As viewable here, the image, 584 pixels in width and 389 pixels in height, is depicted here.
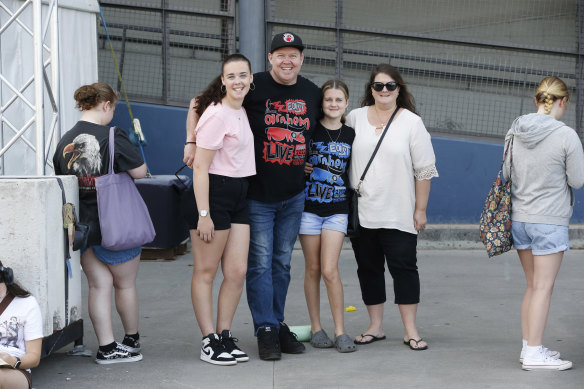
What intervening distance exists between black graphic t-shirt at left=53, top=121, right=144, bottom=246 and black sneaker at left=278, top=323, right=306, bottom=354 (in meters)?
1.33

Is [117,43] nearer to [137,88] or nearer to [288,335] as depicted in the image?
[137,88]

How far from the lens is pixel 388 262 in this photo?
543 centimetres

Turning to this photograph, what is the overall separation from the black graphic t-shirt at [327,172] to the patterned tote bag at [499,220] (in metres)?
0.91

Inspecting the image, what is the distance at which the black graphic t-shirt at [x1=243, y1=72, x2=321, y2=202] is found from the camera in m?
5.08

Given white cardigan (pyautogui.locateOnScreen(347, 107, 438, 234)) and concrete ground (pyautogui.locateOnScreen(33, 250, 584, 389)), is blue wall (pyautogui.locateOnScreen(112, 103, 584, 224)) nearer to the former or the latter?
concrete ground (pyautogui.locateOnScreen(33, 250, 584, 389))

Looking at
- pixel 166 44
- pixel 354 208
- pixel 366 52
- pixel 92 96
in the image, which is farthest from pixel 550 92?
pixel 166 44

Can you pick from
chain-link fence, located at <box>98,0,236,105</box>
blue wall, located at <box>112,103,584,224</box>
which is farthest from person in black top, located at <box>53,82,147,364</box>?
chain-link fence, located at <box>98,0,236,105</box>

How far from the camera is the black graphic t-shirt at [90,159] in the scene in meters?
4.90

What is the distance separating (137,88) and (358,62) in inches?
112

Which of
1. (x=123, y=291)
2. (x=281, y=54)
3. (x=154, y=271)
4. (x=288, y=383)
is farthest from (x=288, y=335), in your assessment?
(x=154, y=271)

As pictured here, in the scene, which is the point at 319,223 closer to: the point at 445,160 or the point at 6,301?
the point at 6,301

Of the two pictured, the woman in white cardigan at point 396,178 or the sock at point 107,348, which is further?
the woman in white cardigan at point 396,178

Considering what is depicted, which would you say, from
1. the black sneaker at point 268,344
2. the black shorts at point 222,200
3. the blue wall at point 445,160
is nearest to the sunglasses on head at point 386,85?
the black shorts at point 222,200

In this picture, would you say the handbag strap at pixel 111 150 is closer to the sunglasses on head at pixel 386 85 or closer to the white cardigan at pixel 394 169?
the white cardigan at pixel 394 169
